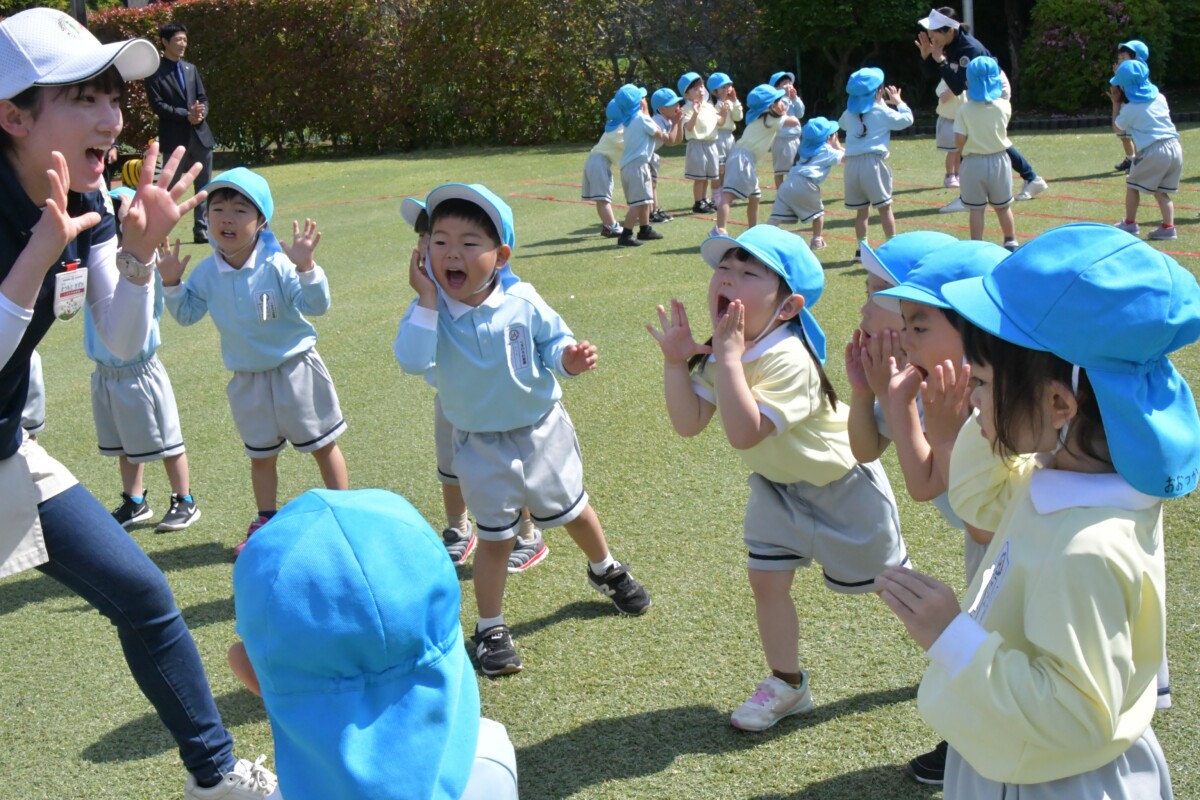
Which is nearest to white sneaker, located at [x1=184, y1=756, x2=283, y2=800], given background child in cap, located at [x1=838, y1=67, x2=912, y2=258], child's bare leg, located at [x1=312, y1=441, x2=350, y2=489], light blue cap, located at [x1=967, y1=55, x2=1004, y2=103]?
child's bare leg, located at [x1=312, y1=441, x2=350, y2=489]

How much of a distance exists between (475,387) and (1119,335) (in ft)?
8.48

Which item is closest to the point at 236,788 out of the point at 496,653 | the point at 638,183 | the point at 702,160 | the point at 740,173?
the point at 496,653

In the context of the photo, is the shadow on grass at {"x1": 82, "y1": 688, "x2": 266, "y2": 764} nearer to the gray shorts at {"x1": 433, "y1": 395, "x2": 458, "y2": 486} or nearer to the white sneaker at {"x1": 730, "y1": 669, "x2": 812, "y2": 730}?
the gray shorts at {"x1": 433, "y1": 395, "x2": 458, "y2": 486}

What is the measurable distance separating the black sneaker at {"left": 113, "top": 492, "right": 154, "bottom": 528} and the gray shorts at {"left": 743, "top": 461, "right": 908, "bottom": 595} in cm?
348

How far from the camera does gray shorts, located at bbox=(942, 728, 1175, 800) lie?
199cm

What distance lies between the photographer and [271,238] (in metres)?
5.24

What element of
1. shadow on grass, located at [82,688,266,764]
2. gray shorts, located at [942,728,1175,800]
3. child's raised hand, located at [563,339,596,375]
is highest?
child's raised hand, located at [563,339,596,375]

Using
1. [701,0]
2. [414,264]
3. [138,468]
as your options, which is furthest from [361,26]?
[414,264]

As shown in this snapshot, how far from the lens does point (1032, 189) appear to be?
491 inches

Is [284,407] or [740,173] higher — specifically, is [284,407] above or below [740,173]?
above

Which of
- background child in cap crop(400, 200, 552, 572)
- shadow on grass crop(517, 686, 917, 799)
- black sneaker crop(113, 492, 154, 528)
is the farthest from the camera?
black sneaker crop(113, 492, 154, 528)

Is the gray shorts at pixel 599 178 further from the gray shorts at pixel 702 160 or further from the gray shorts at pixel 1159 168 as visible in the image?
the gray shorts at pixel 1159 168

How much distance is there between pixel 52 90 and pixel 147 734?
83.1 inches

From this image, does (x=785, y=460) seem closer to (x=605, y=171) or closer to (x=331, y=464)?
(x=331, y=464)
